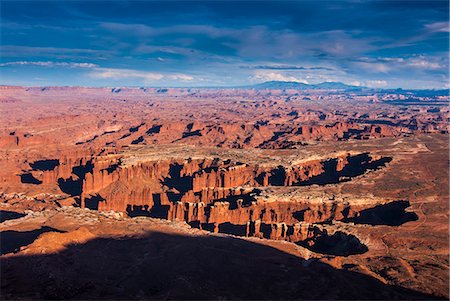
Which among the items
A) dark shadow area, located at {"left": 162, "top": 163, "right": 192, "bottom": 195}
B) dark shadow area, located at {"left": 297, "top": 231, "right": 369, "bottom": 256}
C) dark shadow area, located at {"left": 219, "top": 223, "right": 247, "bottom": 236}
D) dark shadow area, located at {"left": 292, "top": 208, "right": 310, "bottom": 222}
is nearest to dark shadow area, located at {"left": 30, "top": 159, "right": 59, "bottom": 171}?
dark shadow area, located at {"left": 162, "top": 163, "right": 192, "bottom": 195}

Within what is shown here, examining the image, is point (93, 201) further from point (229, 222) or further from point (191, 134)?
point (191, 134)

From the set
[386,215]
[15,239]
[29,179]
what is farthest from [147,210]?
[386,215]

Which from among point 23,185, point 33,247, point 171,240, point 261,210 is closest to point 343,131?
point 261,210

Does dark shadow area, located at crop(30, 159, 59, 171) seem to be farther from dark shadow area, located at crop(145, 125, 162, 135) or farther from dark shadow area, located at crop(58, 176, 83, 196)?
dark shadow area, located at crop(145, 125, 162, 135)

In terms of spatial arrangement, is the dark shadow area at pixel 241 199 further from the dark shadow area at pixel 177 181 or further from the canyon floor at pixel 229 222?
the dark shadow area at pixel 177 181

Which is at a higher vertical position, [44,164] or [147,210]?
[44,164]

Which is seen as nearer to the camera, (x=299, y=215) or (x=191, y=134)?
(x=299, y=215)
